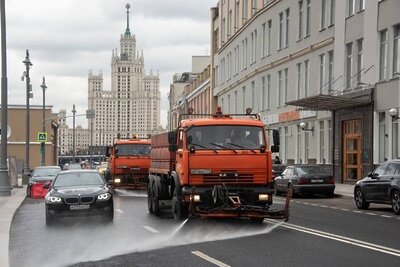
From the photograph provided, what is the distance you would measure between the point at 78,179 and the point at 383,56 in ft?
68.4

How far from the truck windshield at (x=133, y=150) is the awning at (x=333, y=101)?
9.18 meters

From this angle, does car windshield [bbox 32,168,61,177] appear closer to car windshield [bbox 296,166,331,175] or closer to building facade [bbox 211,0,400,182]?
car windshield [bbox 296,166,331,175]

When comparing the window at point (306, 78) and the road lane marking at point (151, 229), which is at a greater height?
the window at point (306, 78)

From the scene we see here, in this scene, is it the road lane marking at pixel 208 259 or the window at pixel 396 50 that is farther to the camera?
the window at pixel 396 50

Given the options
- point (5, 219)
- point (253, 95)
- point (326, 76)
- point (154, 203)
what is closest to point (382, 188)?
point (154, 203)

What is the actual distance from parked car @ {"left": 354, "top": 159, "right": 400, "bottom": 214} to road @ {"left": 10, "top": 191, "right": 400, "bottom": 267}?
2.85 feet

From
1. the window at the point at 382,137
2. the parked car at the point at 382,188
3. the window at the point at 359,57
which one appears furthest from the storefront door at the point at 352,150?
the parked car at the point at 382,188

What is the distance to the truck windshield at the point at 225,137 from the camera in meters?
16.0

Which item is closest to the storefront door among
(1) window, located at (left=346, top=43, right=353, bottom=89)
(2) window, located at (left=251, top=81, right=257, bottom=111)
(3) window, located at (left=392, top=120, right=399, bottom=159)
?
(1) window, located at (left=346, top=43, right=353, bottom=89)

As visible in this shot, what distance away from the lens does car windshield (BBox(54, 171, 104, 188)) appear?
17.7 metres

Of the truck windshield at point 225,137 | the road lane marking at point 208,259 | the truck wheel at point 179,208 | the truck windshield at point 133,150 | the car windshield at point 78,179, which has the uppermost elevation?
the truck windshield at point 225,137

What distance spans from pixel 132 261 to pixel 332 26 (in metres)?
31.8

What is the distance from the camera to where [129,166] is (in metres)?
30.6

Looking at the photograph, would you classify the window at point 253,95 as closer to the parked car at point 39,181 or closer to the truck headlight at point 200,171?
the parked car at point 39,181
